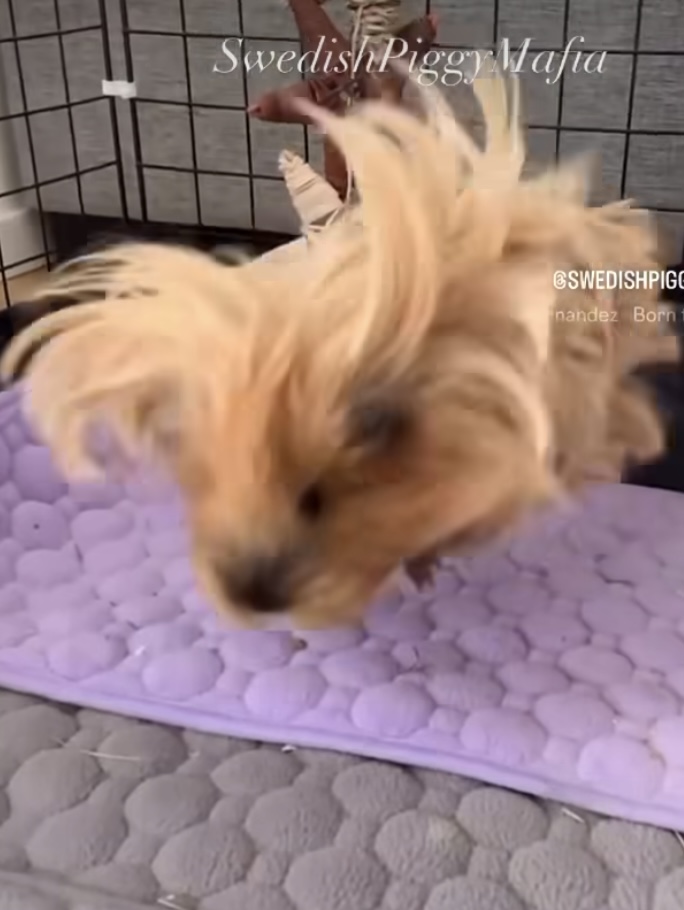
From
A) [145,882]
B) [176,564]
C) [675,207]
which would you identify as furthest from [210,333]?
[675,207]

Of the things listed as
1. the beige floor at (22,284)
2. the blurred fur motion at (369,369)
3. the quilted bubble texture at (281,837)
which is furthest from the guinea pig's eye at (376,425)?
the beige floor at (22,284)

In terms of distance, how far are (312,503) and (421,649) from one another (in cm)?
36

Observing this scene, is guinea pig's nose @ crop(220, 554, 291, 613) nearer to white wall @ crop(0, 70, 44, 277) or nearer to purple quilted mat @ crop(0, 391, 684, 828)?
purple quilted mat @ crop(0, 391, 684, 828)

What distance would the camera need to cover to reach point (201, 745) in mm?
905

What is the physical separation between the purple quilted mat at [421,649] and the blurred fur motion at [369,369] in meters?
0.19

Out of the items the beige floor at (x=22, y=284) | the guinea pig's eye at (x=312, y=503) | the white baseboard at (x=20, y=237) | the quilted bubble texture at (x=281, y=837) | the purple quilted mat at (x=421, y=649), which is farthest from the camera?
the white baseboard at (x=20, y=237)

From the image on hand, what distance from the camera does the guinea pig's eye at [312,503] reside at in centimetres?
65

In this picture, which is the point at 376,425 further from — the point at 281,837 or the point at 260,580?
the point at 281,837

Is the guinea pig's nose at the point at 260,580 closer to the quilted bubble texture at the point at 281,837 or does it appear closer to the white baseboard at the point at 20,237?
the quilted bubble texture at the point at 281,837

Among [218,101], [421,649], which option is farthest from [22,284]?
[421,649]

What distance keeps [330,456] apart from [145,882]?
31 cm

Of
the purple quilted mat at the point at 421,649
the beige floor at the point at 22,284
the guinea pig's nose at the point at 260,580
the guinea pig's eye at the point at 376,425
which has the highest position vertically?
the guinea pig's eye at the point at 376,425

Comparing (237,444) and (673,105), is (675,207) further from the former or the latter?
(237,444)

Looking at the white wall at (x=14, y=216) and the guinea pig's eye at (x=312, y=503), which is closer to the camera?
the guinea pig's eye at (x=312, y=503)
